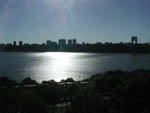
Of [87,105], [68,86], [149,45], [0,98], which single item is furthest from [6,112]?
[149,45]

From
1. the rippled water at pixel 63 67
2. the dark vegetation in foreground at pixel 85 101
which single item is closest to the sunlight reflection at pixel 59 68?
the rippled water at pixel 63 67

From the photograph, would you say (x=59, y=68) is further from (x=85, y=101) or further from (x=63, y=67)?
(x=85, y=101)

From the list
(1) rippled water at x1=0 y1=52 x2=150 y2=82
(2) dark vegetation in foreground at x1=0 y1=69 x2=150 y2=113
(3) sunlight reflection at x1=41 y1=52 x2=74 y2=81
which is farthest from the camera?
(3) sunlight reflection at x1=41 y1=52 x2=74 y2=81

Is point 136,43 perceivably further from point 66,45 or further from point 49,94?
point 49,94

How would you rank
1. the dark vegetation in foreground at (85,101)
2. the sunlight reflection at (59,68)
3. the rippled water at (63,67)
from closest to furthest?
the dark vegetation in foreground at (85,101) → the rippled water at (63,67) → the sunlight reflection at (59,68)

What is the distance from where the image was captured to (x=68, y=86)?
7.61 metres

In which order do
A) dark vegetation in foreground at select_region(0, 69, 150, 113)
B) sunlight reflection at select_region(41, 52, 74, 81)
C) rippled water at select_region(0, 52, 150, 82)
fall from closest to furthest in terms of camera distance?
dark vegetation in foreground at select_region(0, 69, 150, 113), rippled water at select_region(0, 52, 150, 82), sunlight reflection at select_region(41, 52, 74, 81)

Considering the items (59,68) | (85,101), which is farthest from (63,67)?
(85,101)

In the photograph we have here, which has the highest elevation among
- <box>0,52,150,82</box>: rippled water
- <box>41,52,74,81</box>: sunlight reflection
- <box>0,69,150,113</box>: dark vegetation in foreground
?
<box>0,69,150,113</box>: dark vegetation in foreground

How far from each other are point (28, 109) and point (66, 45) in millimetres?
150715

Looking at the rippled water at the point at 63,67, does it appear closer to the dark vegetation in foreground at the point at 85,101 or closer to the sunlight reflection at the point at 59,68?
the sunlight reflection at the point at 59,68

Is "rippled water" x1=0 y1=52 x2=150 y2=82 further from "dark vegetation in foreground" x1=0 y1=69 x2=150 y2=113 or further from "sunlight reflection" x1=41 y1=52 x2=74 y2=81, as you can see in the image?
"dark vegetation in foreground" x1=0 y1=69 x2=150 y2=113

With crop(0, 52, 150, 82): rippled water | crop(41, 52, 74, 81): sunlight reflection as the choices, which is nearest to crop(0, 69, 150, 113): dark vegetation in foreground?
crop(0, 52, 150, 82): rippled water

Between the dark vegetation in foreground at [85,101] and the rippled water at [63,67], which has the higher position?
the dark vegetation in foreground at [85,101]
